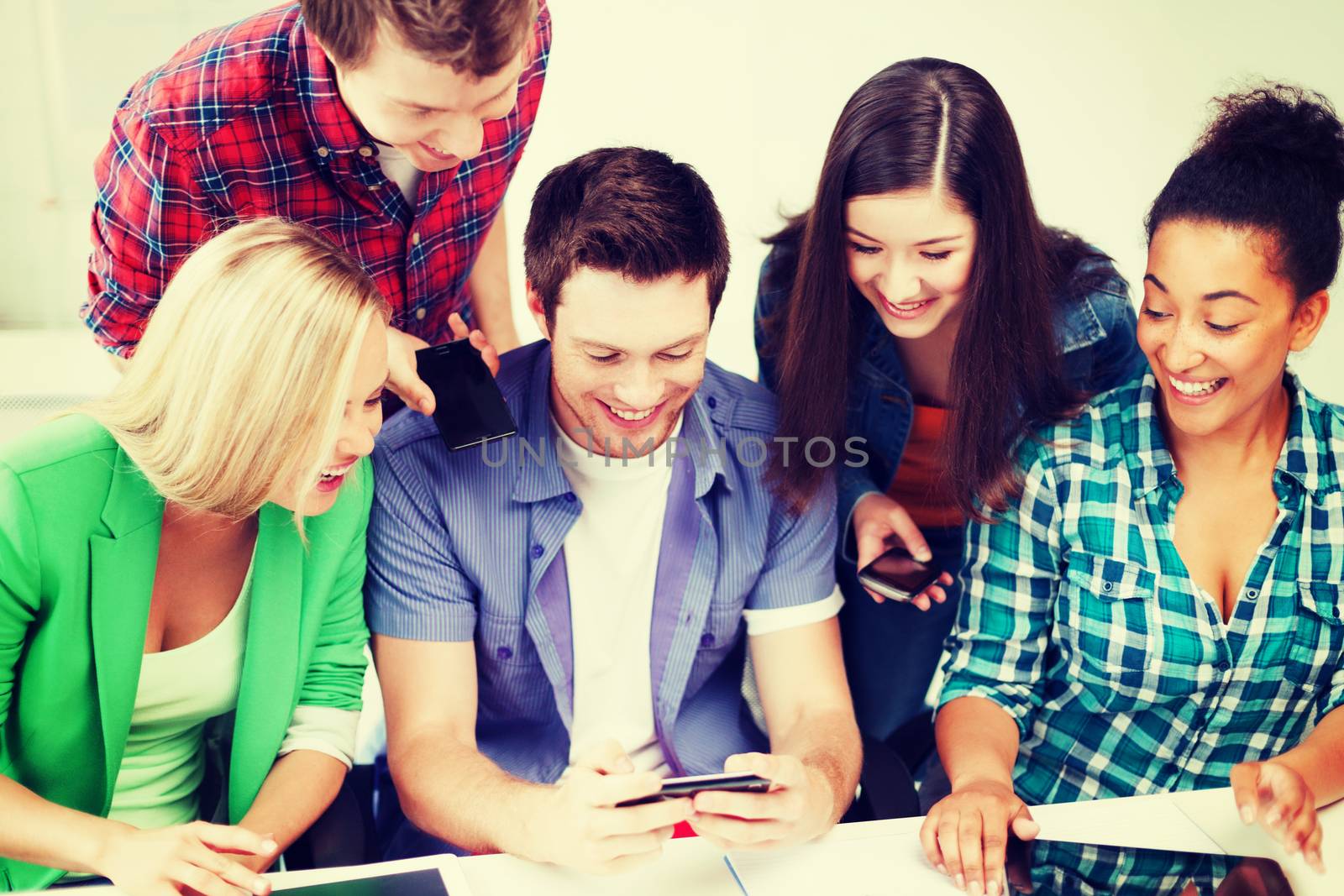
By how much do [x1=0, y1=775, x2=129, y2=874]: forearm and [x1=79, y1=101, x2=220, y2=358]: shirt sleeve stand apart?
2.43 feet

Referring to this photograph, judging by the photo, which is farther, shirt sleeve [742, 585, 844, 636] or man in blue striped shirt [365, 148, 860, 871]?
shirt sleeve [742, 585, 844, 636]

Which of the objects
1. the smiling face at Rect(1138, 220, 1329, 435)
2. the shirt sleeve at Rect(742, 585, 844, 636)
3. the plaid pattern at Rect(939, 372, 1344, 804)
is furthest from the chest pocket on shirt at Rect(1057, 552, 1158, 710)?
the shirt sleeve at Rect(742, 585, 844, 636)

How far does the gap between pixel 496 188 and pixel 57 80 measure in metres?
1.72

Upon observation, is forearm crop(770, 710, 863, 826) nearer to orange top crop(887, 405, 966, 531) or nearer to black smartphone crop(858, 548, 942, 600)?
black smartphone crop(858, 548, 942, 600)

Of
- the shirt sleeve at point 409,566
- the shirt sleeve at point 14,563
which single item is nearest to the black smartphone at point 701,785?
the shirt sleeve at point 409,566

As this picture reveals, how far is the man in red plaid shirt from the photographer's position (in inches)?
55.2

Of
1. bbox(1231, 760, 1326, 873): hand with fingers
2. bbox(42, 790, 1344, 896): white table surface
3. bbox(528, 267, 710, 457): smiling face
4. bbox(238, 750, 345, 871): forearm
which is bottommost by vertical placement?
bbox(238, 750, 345, 871): forearm

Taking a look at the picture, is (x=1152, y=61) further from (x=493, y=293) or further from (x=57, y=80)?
(x=57, y=80)

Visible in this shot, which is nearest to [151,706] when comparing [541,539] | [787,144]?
[541,539]

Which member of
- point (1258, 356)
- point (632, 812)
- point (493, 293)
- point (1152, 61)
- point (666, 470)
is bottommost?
point (632, 812)

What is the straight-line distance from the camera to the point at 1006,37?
126 inches

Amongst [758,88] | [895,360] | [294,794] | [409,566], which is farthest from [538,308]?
[758,88]

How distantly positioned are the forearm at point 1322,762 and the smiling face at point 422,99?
1285 mm

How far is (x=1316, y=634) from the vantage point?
161 centimetres
